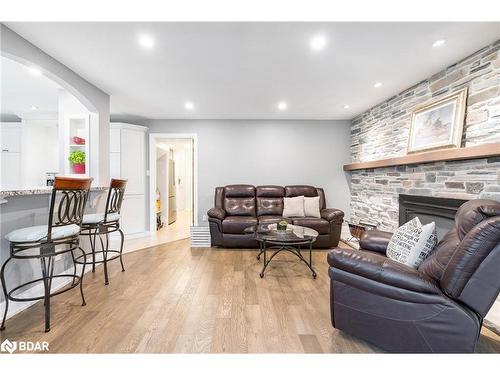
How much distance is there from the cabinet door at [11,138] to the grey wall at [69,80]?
10.5 feet

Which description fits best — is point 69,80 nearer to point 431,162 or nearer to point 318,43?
point 318,43

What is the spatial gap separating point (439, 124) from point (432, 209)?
970 millimetres

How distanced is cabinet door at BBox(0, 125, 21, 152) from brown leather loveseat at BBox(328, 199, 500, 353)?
6636mm

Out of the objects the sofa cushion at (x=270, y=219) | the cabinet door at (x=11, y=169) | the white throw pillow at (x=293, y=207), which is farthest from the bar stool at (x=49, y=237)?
the cabinet door at (x=11, y=169)

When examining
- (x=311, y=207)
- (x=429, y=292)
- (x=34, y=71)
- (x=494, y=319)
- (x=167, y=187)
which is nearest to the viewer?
(x=429, y=292)

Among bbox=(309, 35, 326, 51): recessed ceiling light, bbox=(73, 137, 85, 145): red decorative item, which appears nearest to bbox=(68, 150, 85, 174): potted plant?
bbox=(73, 137, 85, 145): red decorative item

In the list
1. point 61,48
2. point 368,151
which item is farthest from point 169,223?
point 368,151

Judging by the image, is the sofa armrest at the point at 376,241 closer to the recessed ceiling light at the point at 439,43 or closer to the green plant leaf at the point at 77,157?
the recessed ceiling light at the point at 439,43

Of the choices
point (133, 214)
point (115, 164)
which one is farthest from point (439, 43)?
point (133, 214)

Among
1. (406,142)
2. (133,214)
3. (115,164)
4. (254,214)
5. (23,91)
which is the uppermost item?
(23,91)

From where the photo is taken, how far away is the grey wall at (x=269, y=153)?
4902 millimetres

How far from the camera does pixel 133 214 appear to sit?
4.67m

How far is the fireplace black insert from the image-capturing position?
2.44m

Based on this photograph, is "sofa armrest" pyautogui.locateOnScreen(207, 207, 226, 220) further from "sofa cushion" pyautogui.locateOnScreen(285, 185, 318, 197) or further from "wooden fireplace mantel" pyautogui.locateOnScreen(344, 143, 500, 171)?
"wooden fireplace mantel" pyautogui.locateOnScreen(344, 143, 500, 171)
